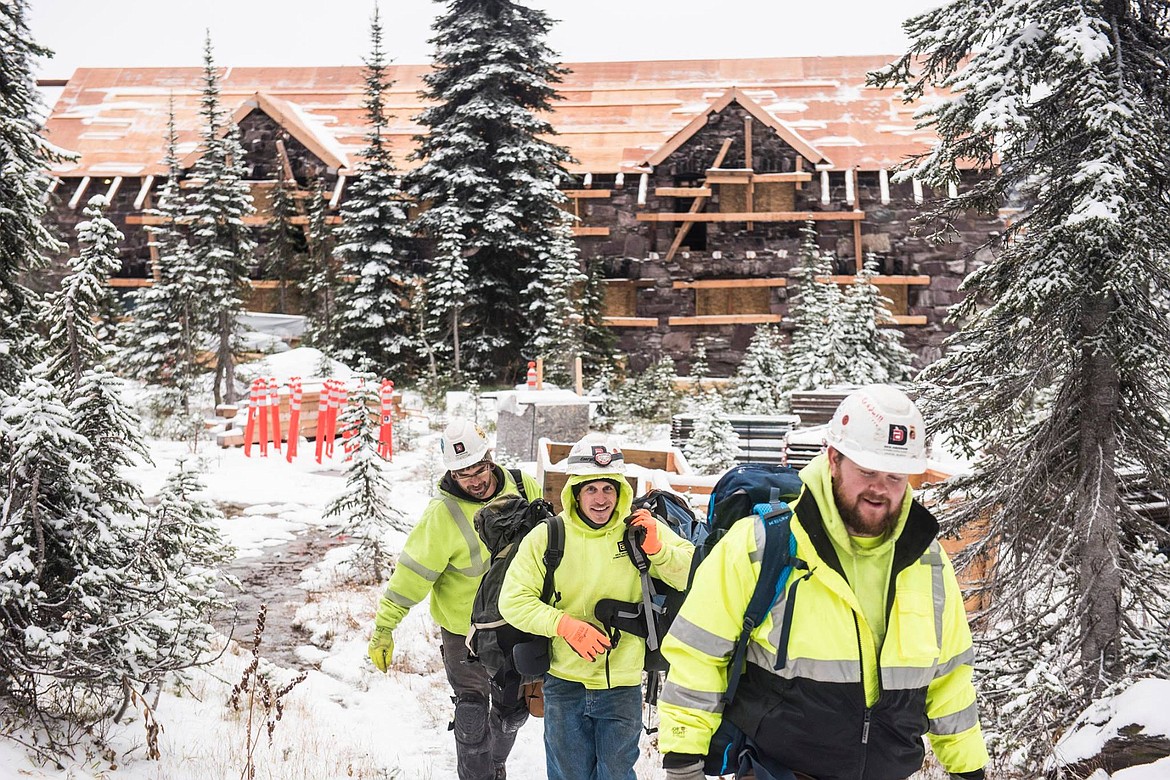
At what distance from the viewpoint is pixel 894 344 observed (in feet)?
65.6

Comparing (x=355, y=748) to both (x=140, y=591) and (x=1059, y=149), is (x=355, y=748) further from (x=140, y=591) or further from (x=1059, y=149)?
(x=1059, y=149)

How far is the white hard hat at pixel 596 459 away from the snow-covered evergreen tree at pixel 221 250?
19.0 meters

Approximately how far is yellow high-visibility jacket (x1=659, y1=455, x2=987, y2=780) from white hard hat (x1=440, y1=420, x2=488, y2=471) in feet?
7.94

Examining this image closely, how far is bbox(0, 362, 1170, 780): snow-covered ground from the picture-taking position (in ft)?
17.4

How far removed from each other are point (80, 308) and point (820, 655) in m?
5.47

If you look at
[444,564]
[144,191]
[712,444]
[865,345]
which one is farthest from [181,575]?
[144,191]

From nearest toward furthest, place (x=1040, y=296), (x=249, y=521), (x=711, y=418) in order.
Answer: (x=1040, y=296), (x=249, y=521), (x=711, y=418)

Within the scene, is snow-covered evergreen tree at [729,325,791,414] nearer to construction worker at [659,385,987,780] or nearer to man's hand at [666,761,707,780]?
Result: construction worker at [659,385,987,780]

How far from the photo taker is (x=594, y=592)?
4449 mm

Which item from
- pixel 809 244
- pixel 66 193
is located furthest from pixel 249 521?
pixel 66 193

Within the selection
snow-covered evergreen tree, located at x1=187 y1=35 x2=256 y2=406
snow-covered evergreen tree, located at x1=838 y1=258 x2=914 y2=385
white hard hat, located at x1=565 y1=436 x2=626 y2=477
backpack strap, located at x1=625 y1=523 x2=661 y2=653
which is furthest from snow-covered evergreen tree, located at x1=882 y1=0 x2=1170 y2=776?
snow-covered evergreen tree, located at x1=187 y1=35 x2=256 y2=406

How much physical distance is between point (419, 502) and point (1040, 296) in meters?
9.75

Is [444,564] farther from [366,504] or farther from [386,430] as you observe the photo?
[386,430]

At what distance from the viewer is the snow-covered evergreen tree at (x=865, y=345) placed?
18.8 metres
